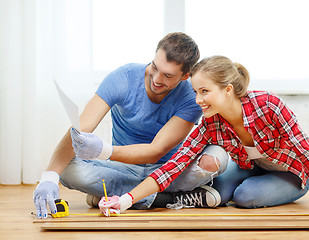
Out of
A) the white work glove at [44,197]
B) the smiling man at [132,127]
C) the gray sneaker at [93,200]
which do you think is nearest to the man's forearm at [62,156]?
the smiling man at [132,127]

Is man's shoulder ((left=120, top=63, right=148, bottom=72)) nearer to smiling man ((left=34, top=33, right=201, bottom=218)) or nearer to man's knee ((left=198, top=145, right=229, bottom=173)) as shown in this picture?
smiling man ((left=34, top=33, right=201, bottom=218))

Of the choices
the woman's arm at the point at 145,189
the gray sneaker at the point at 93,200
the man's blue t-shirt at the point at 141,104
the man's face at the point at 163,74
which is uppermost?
the man's face at the point at 163,74

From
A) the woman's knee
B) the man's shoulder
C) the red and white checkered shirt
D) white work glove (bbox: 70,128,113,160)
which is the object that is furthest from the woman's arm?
the man's shoulder

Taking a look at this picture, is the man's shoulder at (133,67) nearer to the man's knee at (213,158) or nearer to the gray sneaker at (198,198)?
the man's knee at (213,158)

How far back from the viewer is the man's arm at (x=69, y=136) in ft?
5.35

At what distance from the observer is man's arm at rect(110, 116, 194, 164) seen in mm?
1656

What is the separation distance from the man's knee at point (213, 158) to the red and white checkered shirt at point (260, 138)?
0.8 inches

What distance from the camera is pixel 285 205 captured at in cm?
188

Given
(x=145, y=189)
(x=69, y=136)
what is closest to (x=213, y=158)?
(x=145, y=189)

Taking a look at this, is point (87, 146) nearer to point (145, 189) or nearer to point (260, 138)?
point (145, 189)

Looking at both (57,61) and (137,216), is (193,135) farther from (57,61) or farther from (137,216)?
(57,61)

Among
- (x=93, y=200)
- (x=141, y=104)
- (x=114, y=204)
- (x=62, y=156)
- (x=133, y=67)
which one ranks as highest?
(x=133, y=67)

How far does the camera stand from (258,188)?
5.90 feet

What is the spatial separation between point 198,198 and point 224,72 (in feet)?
1.76
